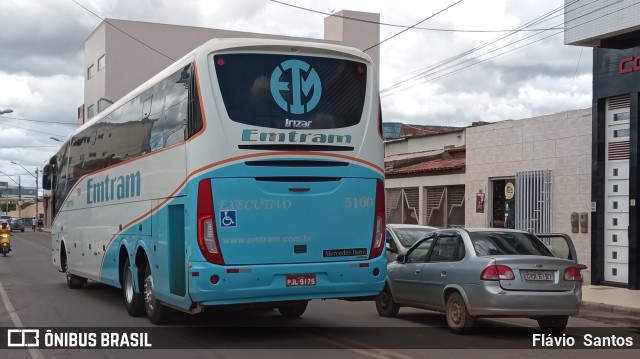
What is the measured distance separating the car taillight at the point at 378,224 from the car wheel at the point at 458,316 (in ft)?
4.70

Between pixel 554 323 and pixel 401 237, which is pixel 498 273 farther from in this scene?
pixel 401 237

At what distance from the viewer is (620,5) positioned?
17672mm

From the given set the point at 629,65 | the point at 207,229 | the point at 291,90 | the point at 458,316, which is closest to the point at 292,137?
the point at 291,90

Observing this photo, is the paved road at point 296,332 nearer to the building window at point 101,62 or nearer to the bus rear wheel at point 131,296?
the bus rear wheel at point 131,296

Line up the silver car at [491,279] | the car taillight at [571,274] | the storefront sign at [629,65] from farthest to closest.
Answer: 1. the storefront sign at [629,65]
2. the car taillight at [571,274]
3. the silver car at [491,279]

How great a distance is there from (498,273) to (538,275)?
0.58 metres

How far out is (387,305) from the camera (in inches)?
531

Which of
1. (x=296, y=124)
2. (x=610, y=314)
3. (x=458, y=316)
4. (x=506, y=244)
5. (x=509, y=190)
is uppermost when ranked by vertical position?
(x=296, y=124)

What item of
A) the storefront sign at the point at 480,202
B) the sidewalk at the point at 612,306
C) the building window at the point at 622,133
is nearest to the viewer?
the sidewalk at the point at 612,306

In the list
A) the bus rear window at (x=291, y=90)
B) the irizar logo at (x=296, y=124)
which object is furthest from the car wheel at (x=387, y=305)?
the irizar logo at (x=296, y=124)

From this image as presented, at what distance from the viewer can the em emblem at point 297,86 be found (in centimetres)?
1022

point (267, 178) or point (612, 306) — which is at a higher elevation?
point (267, 178)

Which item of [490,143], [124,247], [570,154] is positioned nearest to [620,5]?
[570,154]
